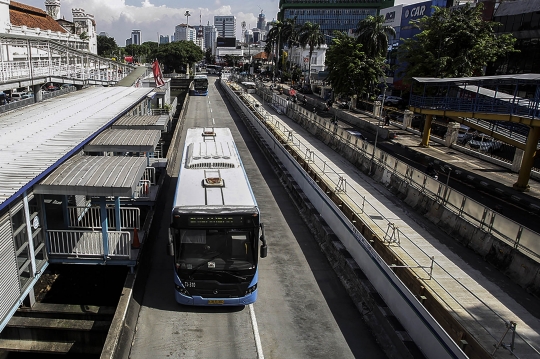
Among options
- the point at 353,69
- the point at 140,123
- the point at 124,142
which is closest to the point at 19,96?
the point at 140,123

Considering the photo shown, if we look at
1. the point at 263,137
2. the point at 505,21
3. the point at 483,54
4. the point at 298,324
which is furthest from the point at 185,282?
the point at 505,21

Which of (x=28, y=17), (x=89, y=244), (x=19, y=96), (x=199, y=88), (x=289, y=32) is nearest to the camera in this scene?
(x=89, y=244)

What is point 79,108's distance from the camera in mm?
21359

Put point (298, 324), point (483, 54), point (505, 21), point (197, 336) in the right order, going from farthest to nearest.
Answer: point (505, 21)
point (483, 54)
point (298, 324)
point (197, 336)

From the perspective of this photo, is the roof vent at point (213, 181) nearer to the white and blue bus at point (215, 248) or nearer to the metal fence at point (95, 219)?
the white and blue bus at point (215, 248)

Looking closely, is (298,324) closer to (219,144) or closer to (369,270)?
(369,270)

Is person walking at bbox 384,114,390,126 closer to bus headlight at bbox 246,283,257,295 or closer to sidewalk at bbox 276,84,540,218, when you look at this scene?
sidewalk at bbox 276,84,540,218

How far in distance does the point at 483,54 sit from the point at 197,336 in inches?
1564

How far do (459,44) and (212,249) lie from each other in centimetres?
3821

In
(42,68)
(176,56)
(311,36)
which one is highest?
(311,36)

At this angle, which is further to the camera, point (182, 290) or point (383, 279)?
point (383, 279)

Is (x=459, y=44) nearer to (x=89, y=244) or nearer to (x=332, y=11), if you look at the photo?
(x=89, y=244)

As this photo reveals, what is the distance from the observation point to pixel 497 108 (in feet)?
86.9

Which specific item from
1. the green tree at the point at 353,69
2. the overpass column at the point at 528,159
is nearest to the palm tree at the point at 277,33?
the green tree at the point at 353,69
